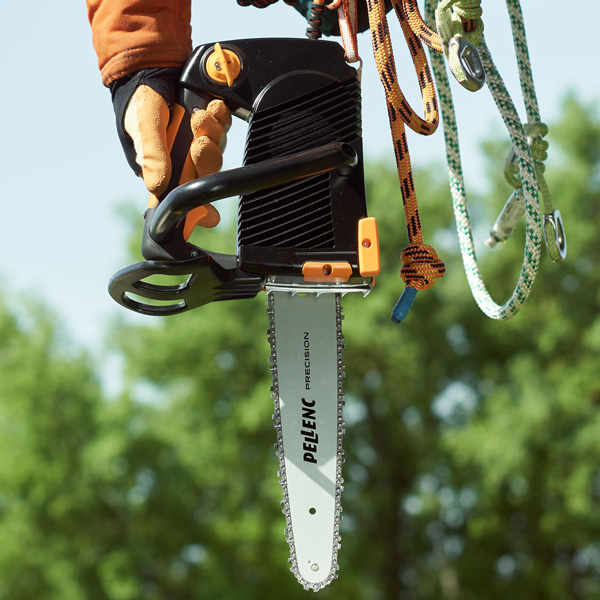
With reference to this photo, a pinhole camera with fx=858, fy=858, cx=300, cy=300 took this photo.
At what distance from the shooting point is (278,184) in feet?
6.05

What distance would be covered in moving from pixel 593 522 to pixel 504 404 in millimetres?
2153

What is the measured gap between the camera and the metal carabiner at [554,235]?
201cm

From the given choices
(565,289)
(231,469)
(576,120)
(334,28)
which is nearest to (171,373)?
(231,469)

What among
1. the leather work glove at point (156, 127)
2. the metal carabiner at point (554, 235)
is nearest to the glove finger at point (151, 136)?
the leather work glove at point (156, 127)

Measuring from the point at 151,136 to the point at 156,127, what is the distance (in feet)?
0.09

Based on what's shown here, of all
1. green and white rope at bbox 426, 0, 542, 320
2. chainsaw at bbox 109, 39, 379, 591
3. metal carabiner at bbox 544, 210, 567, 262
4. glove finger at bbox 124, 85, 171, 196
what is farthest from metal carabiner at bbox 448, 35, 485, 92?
glove finger at bbox 124, 85, 171, 196

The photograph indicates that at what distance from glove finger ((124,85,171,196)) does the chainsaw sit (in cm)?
4

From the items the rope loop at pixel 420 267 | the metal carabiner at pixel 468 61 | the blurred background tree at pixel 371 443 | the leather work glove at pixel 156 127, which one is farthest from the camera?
the blurred background tree at pixel 371 443

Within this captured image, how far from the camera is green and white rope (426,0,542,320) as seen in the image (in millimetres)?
1934

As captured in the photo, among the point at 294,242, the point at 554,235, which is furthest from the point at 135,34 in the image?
the point at 554,235

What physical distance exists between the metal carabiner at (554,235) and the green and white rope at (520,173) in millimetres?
31

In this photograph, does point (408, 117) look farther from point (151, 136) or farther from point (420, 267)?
point (151, 136)

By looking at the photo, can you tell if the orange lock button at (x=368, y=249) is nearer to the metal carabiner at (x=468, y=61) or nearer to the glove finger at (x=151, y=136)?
the metal carabiner at (x=468, y=61)

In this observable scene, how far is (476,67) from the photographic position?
6.05 feet
